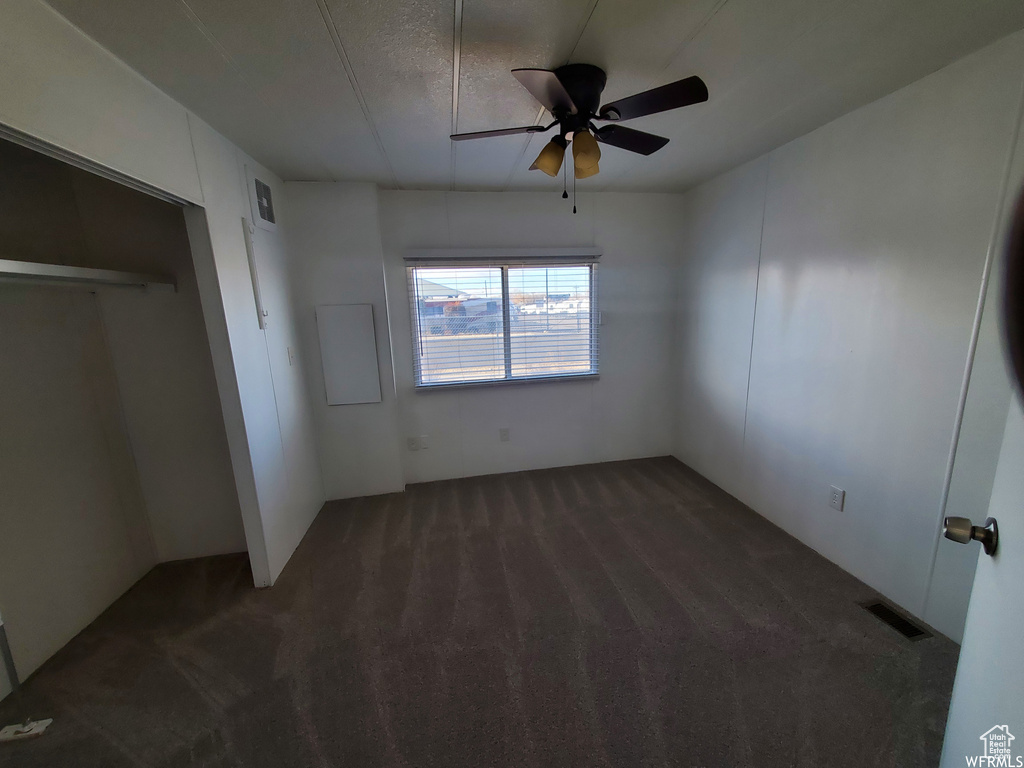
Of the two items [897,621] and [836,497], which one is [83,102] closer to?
[836,497]

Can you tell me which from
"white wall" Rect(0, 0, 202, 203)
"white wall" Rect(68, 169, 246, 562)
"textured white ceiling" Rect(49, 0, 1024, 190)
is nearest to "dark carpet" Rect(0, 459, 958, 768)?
"white wall" Rect(68, 169, 246, 562)

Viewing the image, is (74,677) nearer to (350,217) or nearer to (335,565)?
(335,565)

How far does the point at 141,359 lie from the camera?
6.74ft

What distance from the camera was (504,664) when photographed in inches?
61.0

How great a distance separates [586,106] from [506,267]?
1577 mm

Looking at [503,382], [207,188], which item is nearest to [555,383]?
[503,382]

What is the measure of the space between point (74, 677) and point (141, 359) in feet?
4.85

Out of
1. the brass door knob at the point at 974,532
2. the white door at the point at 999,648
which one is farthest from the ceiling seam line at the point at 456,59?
the brass door knob at the point at 974,532

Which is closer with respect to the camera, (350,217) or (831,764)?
(831,764)

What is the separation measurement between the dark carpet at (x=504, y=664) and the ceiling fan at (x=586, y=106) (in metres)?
2.15

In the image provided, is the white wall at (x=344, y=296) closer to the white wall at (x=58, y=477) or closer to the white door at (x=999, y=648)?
the white wall at (x=58, y=477)

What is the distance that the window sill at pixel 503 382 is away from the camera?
122 inches

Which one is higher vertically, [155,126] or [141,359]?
[155,126]

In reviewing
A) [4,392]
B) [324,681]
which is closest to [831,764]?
[324,681]
